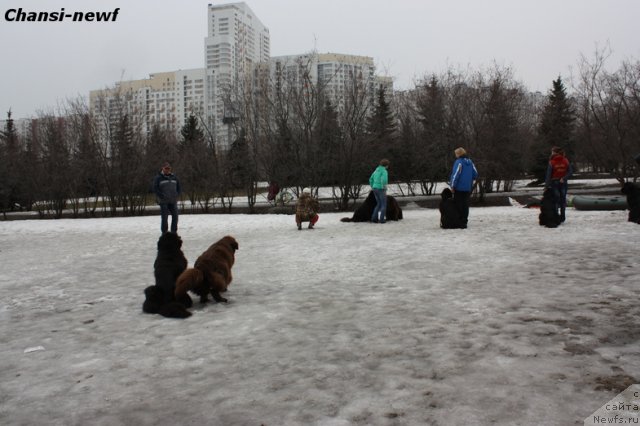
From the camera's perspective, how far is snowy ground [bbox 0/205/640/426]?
2.83 m

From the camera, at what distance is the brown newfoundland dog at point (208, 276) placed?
5199mm

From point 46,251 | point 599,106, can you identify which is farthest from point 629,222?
point 599,106

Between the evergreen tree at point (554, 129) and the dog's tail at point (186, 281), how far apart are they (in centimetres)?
3964

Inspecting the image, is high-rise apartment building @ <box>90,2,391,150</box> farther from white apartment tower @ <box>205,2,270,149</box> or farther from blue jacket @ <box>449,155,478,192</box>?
blue jacket @ <box>449,155,478,192</box>

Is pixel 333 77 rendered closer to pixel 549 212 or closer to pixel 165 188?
pixel 165 188

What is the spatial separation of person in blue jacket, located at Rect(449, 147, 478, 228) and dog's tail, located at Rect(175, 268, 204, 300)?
28.3 feet

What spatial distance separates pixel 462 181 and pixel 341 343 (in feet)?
30.2

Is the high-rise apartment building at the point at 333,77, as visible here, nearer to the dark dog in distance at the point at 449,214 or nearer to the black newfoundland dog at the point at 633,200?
the dark dog in distance at the point at 449,214

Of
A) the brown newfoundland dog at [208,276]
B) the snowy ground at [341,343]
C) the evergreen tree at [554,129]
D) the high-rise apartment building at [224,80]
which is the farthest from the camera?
the evergreen tree at [554,129]

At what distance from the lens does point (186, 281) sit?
5.17m

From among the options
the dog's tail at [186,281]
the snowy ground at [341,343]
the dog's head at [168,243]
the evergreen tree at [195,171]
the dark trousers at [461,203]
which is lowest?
the snowy ground at [341,343]

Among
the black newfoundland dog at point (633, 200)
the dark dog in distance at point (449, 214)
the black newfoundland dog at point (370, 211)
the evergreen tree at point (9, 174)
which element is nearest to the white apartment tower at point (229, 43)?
the evergreen tree at point (9, 174)

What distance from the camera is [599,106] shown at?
28016mm

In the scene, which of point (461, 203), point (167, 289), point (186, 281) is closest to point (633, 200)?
point (461, 203)
